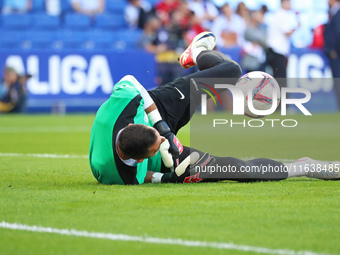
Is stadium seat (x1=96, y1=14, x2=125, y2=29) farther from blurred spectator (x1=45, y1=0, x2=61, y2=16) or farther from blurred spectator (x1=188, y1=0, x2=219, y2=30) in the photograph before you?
blurred spectator (x1=188, y1=0, x2=219, y2=30)

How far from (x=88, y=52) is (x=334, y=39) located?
6.64m

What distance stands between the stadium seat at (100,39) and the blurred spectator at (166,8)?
5.73ft

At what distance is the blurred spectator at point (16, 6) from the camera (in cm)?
2077

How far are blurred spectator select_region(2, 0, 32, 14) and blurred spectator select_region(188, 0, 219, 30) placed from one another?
5.04 metres

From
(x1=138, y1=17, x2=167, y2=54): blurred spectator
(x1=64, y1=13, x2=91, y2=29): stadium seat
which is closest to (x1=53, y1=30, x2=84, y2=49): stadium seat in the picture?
(x1=64, y1=13, x2=91, y2=29): stadium seat

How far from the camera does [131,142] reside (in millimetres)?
5414

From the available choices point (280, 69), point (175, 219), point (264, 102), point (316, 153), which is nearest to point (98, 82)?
point (280, 69)

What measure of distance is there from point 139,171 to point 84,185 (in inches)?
20.3

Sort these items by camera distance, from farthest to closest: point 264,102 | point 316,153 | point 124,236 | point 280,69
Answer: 1. point 280,69
2. point 316,153
3. point 264,102
4. point 124,236

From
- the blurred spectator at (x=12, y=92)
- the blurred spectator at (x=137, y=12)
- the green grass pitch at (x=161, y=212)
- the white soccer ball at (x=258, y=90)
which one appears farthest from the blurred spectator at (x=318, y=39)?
the white soccer ball at (x=258, y=90)

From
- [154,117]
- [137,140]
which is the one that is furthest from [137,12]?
[137,140]

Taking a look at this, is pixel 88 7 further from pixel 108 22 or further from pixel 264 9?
pixel 264 9

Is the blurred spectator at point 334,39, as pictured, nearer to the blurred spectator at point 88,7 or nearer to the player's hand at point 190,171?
the blurred spectator at point 88,7

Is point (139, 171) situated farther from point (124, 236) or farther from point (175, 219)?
point (124, 236)
